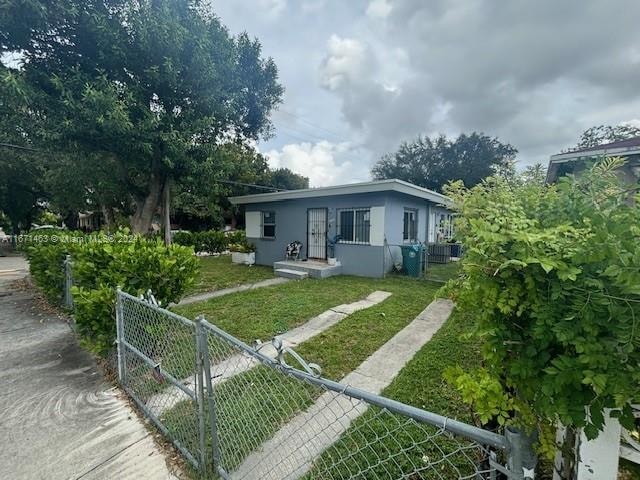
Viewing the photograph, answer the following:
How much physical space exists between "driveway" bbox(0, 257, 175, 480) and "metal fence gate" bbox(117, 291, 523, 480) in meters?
0.20

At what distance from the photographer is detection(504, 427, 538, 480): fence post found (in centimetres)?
88

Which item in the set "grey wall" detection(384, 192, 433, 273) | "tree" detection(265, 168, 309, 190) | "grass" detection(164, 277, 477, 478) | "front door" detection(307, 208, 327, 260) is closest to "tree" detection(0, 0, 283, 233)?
"front door" detection(307, 208, 327, 260)

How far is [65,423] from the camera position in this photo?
8.62 ft

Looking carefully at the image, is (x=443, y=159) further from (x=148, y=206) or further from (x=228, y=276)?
(x=148, y=206)

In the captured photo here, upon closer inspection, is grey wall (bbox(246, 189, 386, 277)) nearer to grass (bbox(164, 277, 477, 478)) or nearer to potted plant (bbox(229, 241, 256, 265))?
potted plant (bbox(229, 241, 256, 265))

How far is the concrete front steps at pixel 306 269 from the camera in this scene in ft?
31.0

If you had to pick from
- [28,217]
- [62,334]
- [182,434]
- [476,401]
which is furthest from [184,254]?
[28,217]

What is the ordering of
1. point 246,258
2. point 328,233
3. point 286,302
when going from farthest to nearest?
1. point 246,258
2. point 328,233
3. point 286,302

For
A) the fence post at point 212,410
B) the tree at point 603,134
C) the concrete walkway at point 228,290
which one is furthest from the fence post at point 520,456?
the tree at point 603,134

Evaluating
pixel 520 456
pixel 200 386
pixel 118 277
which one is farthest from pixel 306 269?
pixel 520 456

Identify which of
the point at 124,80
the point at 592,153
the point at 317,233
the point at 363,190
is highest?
the point at 124,80

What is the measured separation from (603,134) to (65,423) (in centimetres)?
3577

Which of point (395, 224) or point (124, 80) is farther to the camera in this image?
point (395, 224)

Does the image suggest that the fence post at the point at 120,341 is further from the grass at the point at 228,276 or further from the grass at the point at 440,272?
the grass at the point at 440,272
